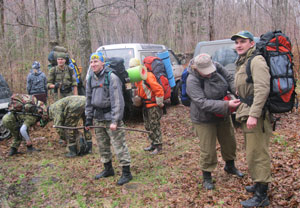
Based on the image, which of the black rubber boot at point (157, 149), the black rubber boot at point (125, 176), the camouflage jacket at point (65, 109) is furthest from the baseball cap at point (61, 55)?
the black rubber boot at point (125, 176)

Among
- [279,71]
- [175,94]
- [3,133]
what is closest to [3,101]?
[3,133]

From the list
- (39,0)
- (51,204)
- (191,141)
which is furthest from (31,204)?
(39,0)

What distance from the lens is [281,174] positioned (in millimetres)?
3998

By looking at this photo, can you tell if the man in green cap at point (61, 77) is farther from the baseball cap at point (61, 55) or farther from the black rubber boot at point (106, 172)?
the black rubber boot at point (106, 172)

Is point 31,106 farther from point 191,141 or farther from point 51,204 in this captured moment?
point 191,141

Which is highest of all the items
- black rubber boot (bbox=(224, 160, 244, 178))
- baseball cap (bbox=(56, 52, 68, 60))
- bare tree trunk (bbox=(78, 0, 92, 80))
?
bare tree trunk (bbox=(78, 0, 92, 80))

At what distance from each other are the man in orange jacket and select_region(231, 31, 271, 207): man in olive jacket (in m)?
2.28

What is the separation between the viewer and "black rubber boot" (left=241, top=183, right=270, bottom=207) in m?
3.19

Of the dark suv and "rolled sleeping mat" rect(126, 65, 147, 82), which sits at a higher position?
"rolled sleeping mat" rect(126, 65, 147, 82)

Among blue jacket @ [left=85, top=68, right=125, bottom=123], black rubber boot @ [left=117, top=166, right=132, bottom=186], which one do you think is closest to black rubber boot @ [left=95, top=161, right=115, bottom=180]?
black rubber boot @ [left=117, top=166, right=132, bottom=186]

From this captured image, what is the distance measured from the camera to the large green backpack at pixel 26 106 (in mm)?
5711

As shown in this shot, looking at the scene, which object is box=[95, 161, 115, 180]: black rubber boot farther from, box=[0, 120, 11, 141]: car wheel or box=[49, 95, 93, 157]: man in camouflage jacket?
box=[0, 120, 11, 141]: car wheel

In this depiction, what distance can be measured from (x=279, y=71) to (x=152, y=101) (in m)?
3.00

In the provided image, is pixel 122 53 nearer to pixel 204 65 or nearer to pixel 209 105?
pixel 204 65
